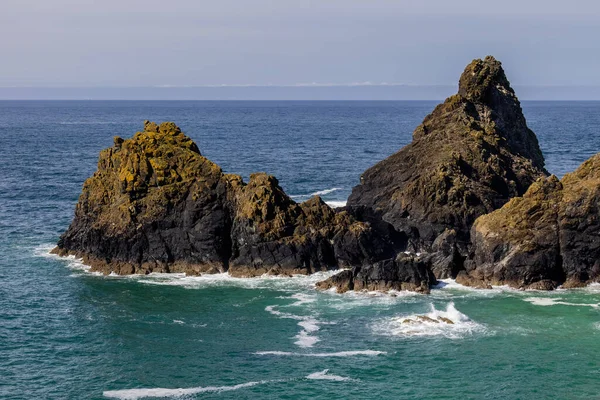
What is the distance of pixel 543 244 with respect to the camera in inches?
2869

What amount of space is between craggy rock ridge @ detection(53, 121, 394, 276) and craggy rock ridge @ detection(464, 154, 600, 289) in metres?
9.77

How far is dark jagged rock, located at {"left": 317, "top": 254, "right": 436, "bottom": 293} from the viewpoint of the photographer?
236 feet

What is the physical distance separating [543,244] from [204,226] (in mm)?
30188

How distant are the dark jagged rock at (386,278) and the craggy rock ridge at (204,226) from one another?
527 cm

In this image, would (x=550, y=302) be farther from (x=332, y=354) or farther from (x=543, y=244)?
(x=332, y=354)

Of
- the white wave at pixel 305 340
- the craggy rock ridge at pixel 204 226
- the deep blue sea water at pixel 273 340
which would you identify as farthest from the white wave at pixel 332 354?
the craggy rock ridge at pixel 204 226

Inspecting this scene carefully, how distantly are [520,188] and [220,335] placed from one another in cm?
4489

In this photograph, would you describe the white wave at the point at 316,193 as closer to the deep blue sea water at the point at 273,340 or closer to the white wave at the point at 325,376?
the deep blue sea water at the point at 273,340

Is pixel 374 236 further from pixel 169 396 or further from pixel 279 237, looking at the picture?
pixel 169 396

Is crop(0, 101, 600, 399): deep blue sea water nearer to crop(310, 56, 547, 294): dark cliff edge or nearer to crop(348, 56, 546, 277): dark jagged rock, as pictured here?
crop(310, 56, 547, 294): dark cliff edge

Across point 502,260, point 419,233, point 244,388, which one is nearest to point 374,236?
point 419,233

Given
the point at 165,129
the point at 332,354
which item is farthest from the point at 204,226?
the point at 332,354

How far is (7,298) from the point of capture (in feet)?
235

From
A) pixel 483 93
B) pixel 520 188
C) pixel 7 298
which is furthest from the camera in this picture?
pixel 483 93
